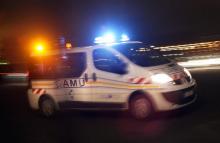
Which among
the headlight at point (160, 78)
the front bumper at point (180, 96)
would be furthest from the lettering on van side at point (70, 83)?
the front bumper at point (180, 96)

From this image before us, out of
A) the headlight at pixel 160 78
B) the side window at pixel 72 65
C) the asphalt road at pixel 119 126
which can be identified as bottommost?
the asphalt road at pixel 119 126

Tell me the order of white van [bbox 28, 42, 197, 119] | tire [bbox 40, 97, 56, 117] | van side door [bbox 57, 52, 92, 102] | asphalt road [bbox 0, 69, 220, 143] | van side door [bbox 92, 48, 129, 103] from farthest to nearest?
tire [bbox 40, 97, 56, 117]
van side door [bbox 57, 52, 92, 102]
van side door [bbox 92, 48, 129, 103]
white van [bbox 28, 42, 197, 119]
asphalt road [bbox 0, 69, 220, 143]

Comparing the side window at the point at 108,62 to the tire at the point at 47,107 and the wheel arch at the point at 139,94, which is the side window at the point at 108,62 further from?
the tire at the point at 47,107

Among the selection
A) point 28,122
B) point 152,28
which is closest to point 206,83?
point 28,122

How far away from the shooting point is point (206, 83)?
51.0 feet

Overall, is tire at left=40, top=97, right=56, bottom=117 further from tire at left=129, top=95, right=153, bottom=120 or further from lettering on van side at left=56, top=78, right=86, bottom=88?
tire at left=129, top=95, right=153, bottom=120

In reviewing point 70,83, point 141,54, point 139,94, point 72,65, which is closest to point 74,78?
point 70,83

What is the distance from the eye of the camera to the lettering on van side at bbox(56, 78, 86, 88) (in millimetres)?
11250

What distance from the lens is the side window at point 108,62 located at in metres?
10.5

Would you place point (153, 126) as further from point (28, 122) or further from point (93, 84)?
point (28, 122)

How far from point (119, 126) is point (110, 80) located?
1.16 m

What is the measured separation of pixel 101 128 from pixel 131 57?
1735mm

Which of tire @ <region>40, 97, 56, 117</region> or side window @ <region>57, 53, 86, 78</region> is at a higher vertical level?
side window @ <region>57, 53, 86, 78</region>

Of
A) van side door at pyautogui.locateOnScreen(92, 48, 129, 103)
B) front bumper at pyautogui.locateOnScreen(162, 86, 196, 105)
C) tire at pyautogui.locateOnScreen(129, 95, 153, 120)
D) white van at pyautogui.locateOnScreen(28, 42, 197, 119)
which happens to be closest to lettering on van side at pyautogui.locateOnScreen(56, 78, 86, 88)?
white van at pyautogui.locateOnScreen(28, 42, 197, 119)
